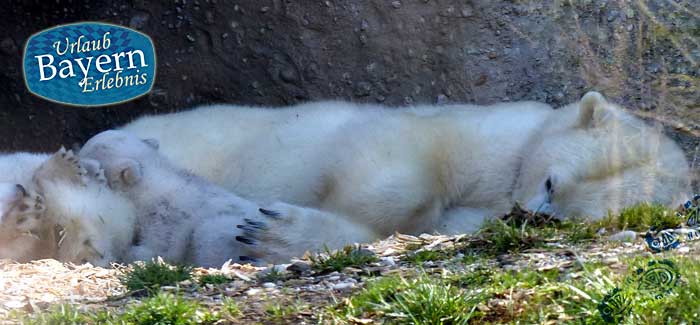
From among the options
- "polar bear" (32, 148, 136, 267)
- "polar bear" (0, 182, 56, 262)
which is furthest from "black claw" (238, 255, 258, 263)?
"polar bear" (0, 182, 56, 262)

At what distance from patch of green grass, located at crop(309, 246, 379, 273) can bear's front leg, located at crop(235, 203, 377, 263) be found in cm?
96

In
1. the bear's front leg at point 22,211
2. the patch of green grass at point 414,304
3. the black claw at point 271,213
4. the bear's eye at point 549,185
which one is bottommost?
the black claw at point 271,213

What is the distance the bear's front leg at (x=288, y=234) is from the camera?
5.64 metres

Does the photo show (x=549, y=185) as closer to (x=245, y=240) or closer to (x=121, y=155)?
(x=245, y=240)

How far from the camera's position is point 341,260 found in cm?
452

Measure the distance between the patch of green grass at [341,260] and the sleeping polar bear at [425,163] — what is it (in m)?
1.01

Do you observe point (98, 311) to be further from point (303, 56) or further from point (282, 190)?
point (303, 56)

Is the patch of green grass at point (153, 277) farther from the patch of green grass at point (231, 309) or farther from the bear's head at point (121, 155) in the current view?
the bear's head at point (121, 155)

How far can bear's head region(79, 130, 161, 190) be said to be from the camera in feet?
20.2

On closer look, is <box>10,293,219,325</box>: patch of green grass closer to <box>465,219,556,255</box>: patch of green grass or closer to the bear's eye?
<box>465,219,556,255</box>: patch of green grass

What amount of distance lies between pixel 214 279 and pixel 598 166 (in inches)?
103

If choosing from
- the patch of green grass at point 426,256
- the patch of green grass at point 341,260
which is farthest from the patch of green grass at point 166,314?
the patch of green grass at point 426,256

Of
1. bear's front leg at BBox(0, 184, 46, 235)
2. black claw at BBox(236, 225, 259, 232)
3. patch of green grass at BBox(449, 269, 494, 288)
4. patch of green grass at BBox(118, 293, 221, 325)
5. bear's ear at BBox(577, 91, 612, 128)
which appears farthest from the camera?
bear's ear at BBox(577, 91, 612, 128)

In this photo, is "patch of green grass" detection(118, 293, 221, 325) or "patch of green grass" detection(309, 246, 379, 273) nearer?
"patch of green grass" detection(118, 293, 221, 325)
